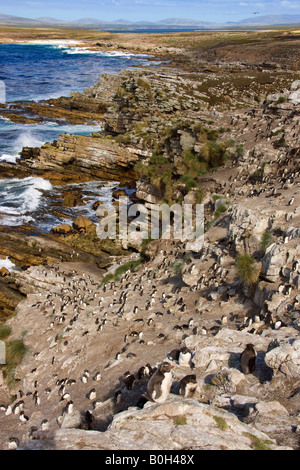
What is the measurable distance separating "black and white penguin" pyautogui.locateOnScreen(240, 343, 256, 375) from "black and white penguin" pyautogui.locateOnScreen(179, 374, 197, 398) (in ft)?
3.38

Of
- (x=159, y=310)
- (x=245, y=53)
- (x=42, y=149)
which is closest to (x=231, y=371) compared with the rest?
(x=159, y=310)

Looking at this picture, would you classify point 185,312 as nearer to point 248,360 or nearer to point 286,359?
point 248,360

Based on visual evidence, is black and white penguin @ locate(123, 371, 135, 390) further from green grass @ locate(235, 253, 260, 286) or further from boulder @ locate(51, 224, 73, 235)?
boulder @ locate(51, 224, 73, 235)

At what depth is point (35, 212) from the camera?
24.2 m

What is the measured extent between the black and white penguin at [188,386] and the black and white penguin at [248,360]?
3.38 feet

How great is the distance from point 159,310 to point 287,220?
429 centimetres

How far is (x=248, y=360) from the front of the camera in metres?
6.37

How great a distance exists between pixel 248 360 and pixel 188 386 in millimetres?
1218

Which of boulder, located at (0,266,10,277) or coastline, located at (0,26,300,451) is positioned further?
boulder, located at (0,266,10,277)

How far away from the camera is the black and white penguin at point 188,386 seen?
579cm

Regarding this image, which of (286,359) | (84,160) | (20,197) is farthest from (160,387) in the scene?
(84,160)

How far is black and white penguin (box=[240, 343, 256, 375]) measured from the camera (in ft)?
20.9

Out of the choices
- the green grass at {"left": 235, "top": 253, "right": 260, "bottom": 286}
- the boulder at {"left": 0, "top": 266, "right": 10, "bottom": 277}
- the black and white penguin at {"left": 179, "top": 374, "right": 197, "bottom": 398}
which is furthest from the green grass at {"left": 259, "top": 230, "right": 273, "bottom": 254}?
the boulder at {"left": 0, "top": 266, "right": 10, "bottom": 277}
